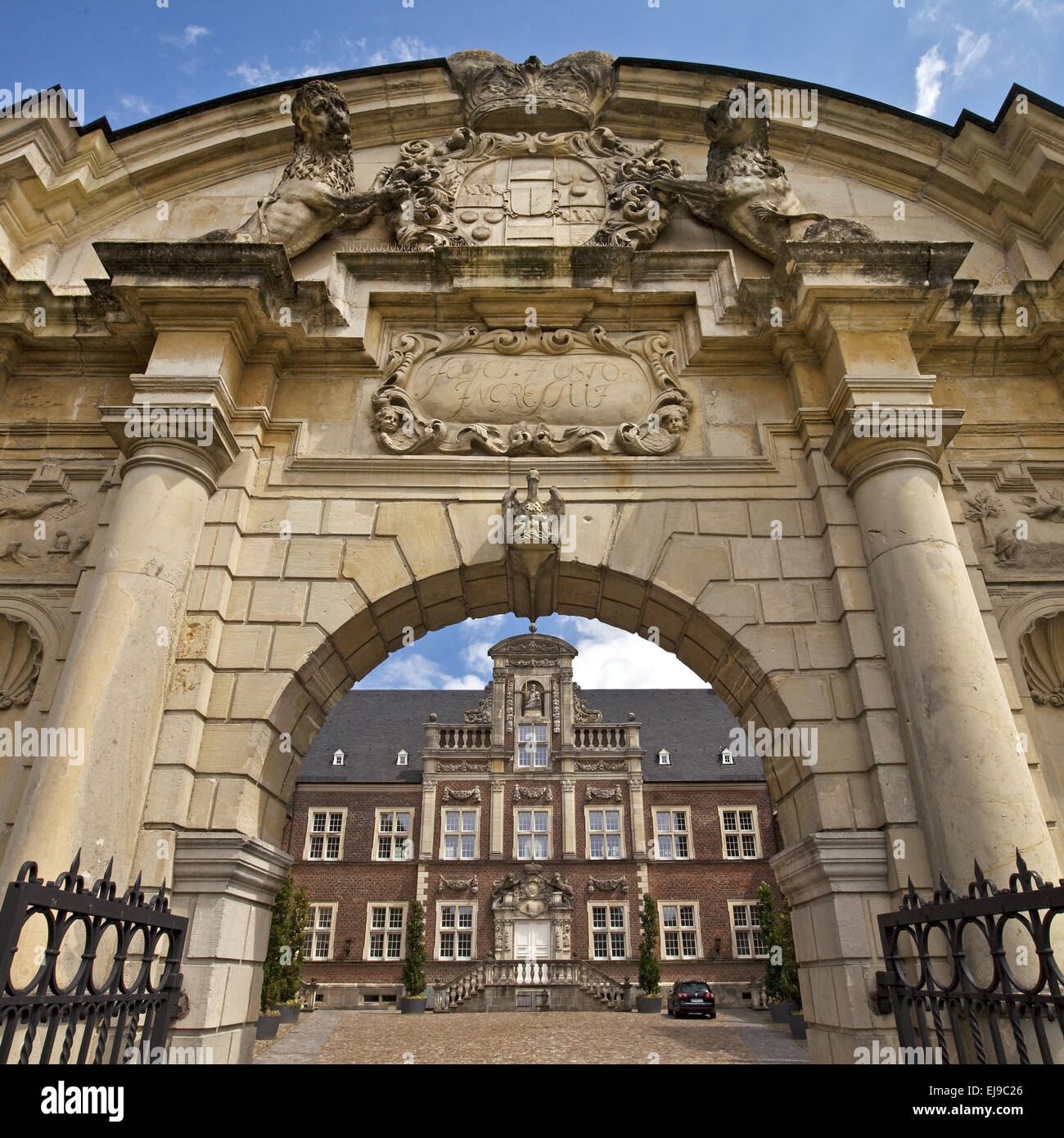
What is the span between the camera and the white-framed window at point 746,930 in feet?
93.5

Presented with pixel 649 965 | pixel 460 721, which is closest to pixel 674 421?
pixel 649 965

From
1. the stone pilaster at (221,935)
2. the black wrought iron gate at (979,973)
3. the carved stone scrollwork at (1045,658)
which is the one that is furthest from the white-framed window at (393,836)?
the black wrought iron gate at (979,973)

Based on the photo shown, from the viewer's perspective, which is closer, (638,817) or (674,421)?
(674,421)

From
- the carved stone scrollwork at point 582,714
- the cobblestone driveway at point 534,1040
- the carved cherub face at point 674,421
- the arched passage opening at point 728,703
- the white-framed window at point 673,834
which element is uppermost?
the carved stone scrollwork at point 582,714

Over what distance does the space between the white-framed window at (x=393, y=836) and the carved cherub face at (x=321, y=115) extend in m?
27.3

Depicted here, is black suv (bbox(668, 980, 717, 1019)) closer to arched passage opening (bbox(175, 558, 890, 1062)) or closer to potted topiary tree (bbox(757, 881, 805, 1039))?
potted topiary tree (bbox(757, 881, 805, 1039))

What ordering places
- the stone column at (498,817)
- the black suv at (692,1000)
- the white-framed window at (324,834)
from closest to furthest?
the black suv at (692,1000) → the stone column at (498,817) → the white-framed window at (324,834)

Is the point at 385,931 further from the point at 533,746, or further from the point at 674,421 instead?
the point at 674,421

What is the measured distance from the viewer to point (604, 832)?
30625 millimetres

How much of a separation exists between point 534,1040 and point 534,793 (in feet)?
46.1

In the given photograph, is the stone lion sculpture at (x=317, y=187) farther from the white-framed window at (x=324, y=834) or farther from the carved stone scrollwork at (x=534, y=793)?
the white-framed window at (x=324, y=834)

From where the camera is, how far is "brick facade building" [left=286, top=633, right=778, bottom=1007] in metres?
28.4
